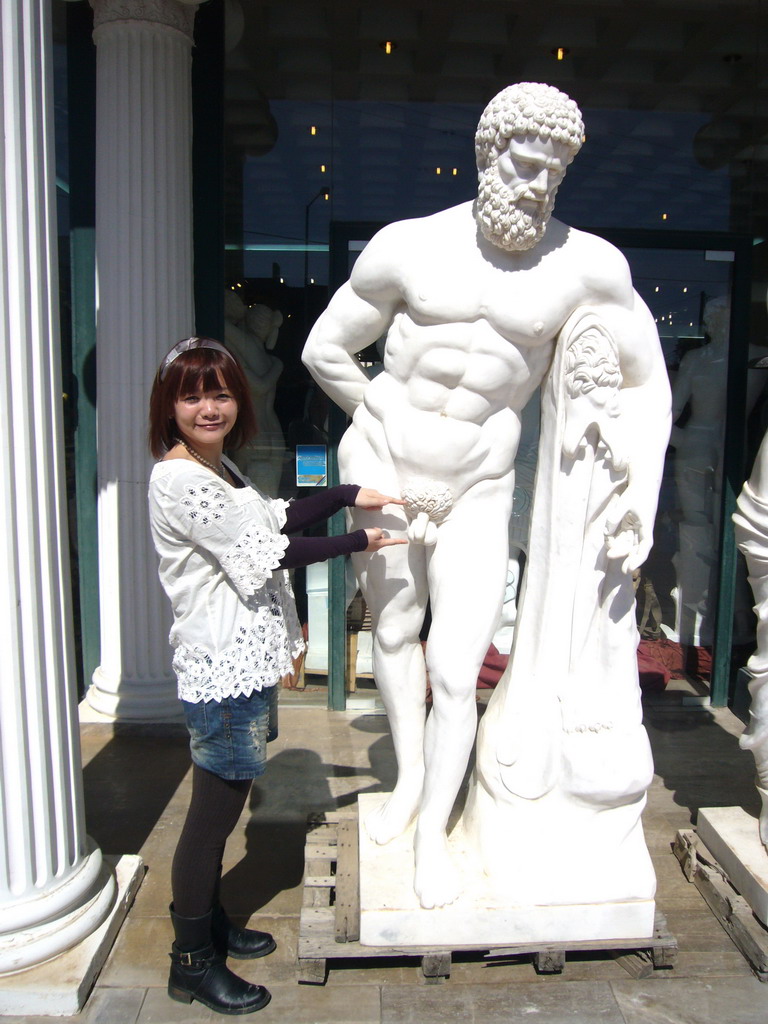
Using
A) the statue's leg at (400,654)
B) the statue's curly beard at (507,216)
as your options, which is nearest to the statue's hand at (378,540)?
the statue's leg at (400,654)

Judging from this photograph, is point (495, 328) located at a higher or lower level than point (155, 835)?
higher

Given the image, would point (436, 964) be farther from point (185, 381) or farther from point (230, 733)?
point (185, 381)

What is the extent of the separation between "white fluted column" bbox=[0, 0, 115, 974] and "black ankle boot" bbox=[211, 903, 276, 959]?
1.27 ft

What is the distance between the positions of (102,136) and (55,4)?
0.92 meters

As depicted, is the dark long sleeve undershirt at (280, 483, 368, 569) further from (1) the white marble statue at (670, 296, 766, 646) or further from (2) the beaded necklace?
(1) the white marble statue at (670, 296, 766, 646)

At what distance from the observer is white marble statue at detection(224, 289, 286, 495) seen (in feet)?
15.6

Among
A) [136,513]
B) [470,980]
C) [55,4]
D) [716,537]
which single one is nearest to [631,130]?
[716,537]

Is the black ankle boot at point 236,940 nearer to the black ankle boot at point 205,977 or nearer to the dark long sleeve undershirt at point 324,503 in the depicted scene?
the black ankle boot at point 205,977

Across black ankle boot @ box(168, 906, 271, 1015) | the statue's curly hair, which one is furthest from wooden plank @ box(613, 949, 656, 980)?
the statue's curly hair

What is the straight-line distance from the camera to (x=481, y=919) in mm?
2553

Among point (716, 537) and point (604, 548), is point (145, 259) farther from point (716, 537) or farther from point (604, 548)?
point (716, 537)

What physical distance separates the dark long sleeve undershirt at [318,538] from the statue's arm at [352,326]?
1.14 feet

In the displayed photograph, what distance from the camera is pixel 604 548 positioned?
2611 millimetres

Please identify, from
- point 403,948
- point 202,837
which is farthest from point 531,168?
point 403,948
